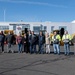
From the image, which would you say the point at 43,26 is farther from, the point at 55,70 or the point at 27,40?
the point at 55,70

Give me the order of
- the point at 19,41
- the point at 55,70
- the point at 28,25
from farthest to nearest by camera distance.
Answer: the point at 28,25 < the point at 19,41 < the point at 55,70

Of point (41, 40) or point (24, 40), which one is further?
point (24, 40)

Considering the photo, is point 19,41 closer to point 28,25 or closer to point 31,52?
point 31,52

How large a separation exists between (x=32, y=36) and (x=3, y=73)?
10279 mm

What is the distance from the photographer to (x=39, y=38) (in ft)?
71.7

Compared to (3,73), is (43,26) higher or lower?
higher

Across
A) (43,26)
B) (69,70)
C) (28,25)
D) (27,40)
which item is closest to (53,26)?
(43,26)

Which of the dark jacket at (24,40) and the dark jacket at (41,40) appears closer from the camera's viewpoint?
the dark jacket at (41,40)

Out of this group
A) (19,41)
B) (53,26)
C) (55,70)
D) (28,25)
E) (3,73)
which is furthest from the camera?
(53,26)

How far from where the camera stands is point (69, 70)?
12828mm

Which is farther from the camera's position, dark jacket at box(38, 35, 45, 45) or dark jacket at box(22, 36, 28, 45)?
dark jacket at box(22, 36, 28, 45)

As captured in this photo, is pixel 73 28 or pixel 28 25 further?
pixel 73 28

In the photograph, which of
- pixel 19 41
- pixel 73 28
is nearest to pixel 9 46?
pixel 19 41

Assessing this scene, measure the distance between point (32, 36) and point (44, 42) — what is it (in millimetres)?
1028
